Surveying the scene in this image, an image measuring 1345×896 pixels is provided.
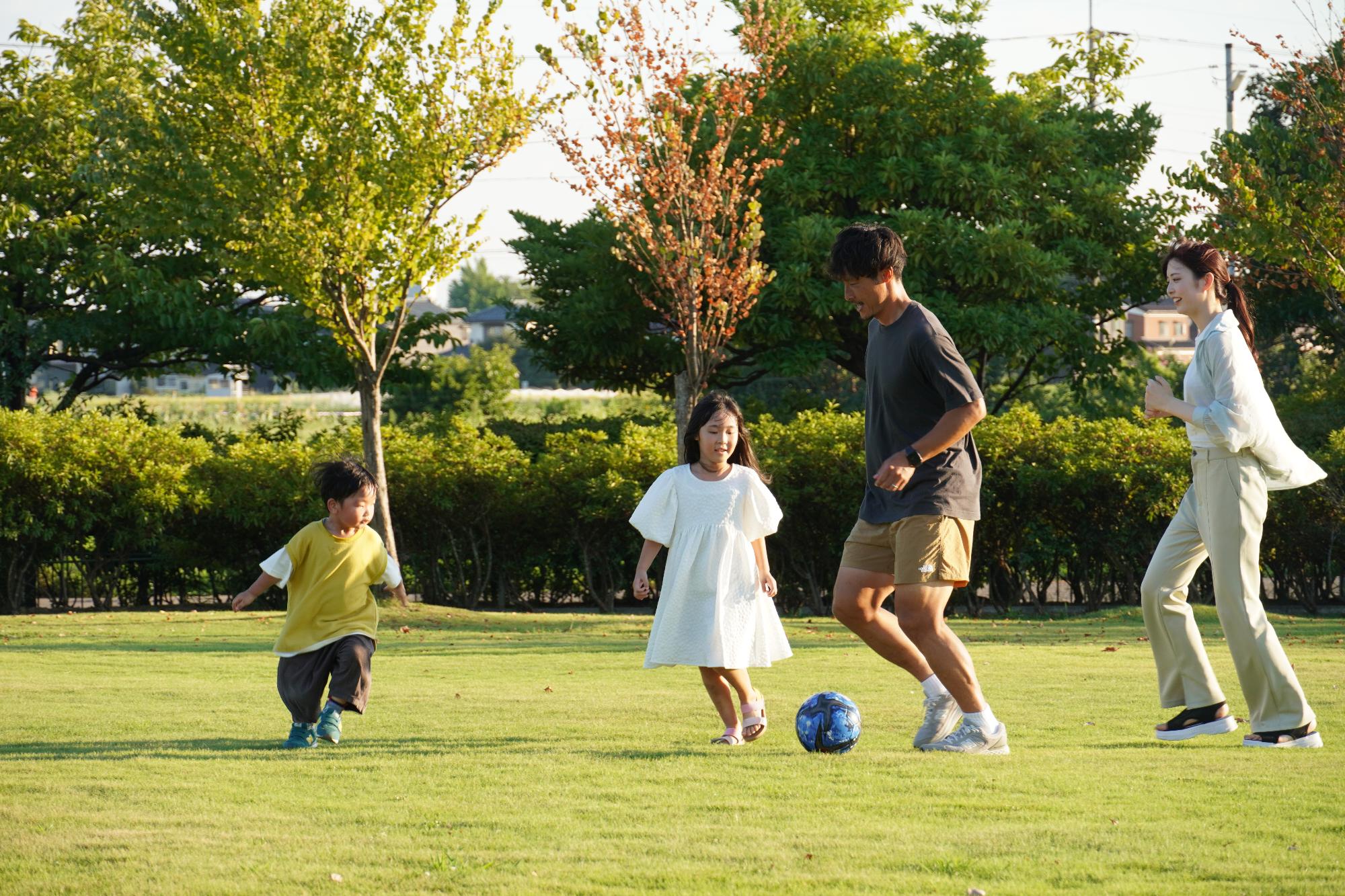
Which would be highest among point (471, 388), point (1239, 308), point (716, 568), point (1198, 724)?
point (471, 388)

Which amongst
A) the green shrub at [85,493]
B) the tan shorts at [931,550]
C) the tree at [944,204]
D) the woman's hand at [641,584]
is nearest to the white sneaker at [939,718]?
the tan shorts at [931,550]

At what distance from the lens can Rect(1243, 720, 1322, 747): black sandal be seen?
20.6 ft

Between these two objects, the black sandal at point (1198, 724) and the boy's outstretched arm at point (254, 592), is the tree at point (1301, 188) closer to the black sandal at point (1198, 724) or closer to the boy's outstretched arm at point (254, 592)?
the black sandal at point (1198, 724)

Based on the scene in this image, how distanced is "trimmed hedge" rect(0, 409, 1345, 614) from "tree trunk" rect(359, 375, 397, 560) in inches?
12.5

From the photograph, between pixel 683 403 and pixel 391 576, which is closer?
pixel 391 576

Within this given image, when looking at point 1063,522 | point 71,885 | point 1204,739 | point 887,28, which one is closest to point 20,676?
point 71,885

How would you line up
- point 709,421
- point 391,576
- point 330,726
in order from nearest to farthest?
1. point 330,726
2. point 709,421
3. point 391,576

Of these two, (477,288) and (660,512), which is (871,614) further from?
(477,288)

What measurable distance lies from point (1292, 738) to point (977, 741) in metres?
1.33

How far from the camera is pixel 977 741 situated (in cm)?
625

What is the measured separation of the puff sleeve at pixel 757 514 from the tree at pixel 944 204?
13.0 metres

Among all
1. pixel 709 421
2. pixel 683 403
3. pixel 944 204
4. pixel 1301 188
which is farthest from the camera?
pixel 944 204

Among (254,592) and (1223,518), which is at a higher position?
→ (1223,518)

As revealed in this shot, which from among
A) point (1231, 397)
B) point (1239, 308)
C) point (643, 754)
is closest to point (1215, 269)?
point (1239, 308)
